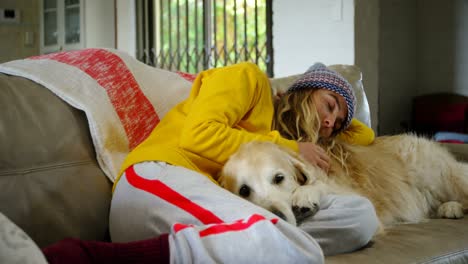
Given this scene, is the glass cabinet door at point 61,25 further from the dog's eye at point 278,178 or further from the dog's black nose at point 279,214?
the dog's black nose at point 279,214

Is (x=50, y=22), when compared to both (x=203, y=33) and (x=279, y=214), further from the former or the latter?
(x=279, y=214)

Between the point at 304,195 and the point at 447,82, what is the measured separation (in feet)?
11.1

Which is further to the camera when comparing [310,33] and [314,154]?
[310,33]

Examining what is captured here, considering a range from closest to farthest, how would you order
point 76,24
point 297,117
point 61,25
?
point 297,117 → point 76,24 → point 61,25

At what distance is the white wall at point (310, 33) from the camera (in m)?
3.41

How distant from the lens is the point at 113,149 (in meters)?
1.51

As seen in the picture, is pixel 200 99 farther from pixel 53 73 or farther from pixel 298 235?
pixel 298 235

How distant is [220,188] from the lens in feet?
4.06

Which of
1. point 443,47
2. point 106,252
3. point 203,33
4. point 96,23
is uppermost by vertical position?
point 96,23

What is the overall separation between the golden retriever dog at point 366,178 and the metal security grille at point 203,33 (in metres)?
2.20

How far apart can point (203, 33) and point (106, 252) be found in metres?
4.32

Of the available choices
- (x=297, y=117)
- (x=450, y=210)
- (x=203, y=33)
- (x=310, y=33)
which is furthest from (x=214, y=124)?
(x=203, y=33)

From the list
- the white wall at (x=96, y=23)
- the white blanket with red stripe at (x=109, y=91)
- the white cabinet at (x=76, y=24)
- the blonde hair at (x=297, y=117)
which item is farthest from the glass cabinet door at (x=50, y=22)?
the blonde hair at (x=297, y=117)

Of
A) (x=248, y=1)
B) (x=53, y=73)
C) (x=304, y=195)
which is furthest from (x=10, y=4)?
(x=304, y=195)
